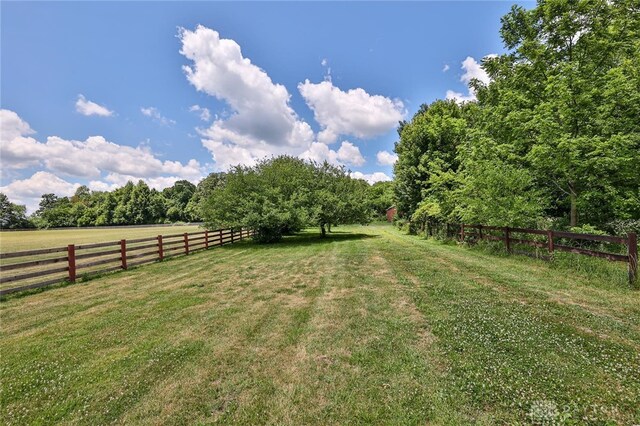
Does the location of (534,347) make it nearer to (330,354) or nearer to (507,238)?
(330,354)

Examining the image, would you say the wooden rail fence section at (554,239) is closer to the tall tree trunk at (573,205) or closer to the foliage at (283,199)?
the tall tree trunk at (573,205)

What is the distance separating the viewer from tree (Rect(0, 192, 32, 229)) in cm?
6600

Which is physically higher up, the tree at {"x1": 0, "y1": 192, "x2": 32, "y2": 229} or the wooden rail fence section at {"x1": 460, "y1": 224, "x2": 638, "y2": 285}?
the tree at {"x1": 0, "y1": 192, "x2": 32, "y2": 229}

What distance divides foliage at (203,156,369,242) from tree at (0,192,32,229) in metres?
82.0

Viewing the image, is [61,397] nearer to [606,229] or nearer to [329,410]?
[329,410]

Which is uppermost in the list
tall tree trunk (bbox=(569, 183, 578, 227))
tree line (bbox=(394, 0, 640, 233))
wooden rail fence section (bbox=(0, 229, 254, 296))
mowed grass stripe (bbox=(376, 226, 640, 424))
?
tree line (bbox=(394, 0, 640, 233))

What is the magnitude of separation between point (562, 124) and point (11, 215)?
101254mm

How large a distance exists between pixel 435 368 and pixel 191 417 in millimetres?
2838

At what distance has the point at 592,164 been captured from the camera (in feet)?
33.0

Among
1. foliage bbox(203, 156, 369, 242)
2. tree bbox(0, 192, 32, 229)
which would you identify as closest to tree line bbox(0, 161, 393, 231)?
foliage bbox(203, 156, 369, 242)

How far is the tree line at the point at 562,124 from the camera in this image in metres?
10.0

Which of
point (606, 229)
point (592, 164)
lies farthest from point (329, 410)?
point (606, 229)

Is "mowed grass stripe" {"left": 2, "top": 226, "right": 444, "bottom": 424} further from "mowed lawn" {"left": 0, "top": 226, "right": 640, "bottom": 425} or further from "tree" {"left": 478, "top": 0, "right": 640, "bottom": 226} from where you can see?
"tree" {"left": 478, "top": 0, "right": 640, "bottom": 226}

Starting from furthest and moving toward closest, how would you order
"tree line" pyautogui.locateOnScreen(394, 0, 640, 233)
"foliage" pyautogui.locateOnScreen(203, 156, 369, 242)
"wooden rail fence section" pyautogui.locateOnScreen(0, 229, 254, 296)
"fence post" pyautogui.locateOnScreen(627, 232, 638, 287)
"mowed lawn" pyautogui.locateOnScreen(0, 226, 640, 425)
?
"foliage" pyautogui.locateOnScreen(203, 156, 369, 242), "tree line" pyautogui.locateOnScreen(394, 0, 640, 233), "wooden rail fence section" pyautogui.locateOnScreen(0, 229, 254, 296), "fence post" pyautogui.locateOnScreen(627, 232, 638, 287), "mowed lawn" pyautogui.locateOnScreen(0, 226, 640, 425)
